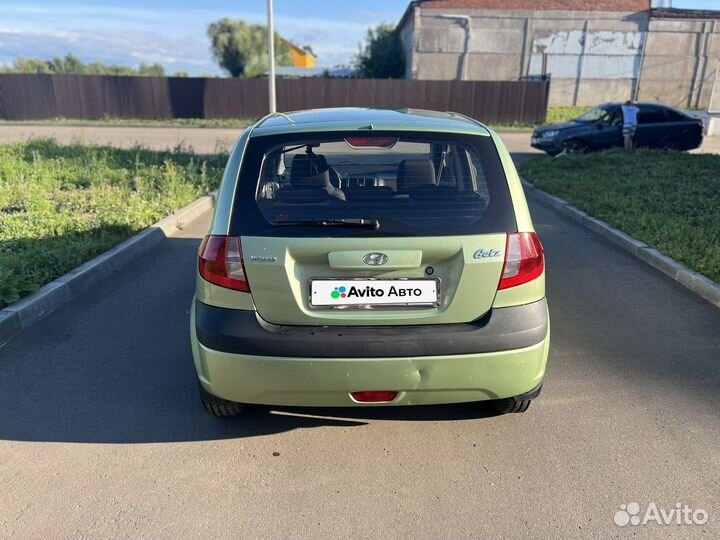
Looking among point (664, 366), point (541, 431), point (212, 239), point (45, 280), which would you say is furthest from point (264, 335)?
point (45, 280)

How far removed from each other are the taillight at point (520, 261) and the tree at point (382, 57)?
119 ft

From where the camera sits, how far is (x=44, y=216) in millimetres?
6840

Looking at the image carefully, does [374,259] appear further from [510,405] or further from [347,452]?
[510,405]

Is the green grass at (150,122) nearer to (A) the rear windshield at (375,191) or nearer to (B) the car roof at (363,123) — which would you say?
(B) the car roof at (363,123)

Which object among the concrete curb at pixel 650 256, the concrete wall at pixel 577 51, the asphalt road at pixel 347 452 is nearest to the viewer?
the asphalt road at pixel 347 452

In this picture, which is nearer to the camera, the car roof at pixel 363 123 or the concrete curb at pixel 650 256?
the car roof at pixel 363 123

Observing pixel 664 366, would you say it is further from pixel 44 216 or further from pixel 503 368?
pixel 44 216

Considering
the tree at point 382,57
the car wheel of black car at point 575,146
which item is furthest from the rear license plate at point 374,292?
the tree at point 382,57

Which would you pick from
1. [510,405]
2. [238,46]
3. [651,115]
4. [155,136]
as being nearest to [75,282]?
[510,405]

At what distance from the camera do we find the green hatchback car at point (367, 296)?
258cm

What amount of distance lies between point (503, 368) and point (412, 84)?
84.9 feet

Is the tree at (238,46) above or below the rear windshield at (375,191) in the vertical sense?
above

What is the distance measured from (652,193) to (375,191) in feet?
24.0

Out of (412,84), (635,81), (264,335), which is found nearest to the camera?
(264,335)
